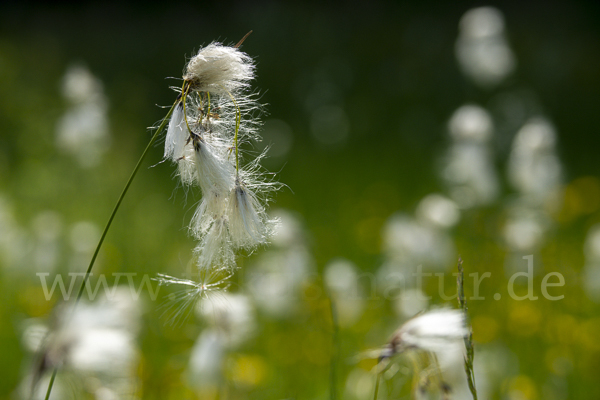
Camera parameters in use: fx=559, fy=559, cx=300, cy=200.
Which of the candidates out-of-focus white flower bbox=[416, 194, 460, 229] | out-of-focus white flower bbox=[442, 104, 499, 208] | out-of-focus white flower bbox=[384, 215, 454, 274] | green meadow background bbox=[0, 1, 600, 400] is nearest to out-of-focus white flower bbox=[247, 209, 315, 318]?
green meadow background bbox=[0, 1, 600, 400]

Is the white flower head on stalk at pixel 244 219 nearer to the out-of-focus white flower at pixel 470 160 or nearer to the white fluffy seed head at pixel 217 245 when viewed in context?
the white fluffy seed head at pixel 217 245

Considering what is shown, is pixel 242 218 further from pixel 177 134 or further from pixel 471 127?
pixel 471 127

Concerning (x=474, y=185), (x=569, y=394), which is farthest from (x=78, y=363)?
(x=474, y=185)

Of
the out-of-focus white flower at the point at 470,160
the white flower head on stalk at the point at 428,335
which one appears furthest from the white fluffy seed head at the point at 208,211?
the out-of-focus white flower at the point at 470,160

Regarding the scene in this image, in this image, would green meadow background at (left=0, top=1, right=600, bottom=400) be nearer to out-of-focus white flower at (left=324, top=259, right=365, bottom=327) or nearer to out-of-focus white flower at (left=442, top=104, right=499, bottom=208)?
out-of-focus white flower at (left=324, top=259, right=365, bottom=327)

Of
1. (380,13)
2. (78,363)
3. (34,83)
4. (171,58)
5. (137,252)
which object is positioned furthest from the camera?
(380,13)

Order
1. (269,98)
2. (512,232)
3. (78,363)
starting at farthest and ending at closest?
(269,98) → (512,232) → (78,363)

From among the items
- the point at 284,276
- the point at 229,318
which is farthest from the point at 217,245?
the point at 284,276

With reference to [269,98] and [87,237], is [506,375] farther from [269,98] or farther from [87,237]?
[269,98]
